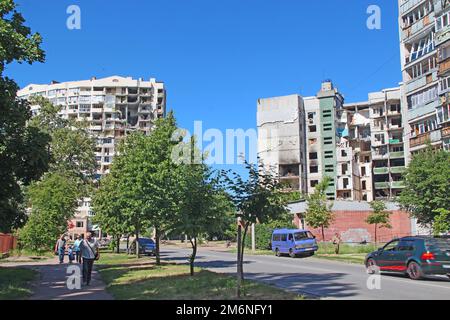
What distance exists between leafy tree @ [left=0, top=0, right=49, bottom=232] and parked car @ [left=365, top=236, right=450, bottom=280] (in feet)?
45.3

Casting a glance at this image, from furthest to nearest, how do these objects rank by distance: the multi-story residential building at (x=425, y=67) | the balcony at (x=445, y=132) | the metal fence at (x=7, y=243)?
the multi-story residential building at (x=425, y=67) → the balcony at (x=445, y=132) → the metal fence at (x=7, y=243)

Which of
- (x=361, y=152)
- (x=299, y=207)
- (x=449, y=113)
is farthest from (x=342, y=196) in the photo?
(x=449, y=113)

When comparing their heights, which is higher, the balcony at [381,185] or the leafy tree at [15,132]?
the balcony at [381,185]

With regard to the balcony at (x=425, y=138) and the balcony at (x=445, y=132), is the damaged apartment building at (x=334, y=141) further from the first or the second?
the balcony at (x=445, y=132)

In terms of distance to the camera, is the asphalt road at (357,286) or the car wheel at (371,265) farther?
the car wheel at (371,265)

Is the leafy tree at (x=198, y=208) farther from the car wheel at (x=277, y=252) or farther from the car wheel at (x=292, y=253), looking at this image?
the car wheel at (x=277, y=252)

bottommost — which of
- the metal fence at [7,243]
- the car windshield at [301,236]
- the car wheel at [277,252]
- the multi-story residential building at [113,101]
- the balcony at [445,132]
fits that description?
the car wheel at [277,252]

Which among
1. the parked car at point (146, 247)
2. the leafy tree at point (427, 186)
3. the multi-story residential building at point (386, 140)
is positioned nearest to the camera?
the leafy tree at point (427, 186)

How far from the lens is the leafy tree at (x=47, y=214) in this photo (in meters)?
37.1

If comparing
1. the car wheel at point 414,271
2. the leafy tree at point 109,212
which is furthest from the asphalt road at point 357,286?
the leafy tree at point 109,212

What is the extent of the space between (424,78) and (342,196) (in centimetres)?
3531

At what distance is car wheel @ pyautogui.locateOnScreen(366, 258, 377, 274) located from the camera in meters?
20.9

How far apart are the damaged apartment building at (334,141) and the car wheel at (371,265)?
192 ft

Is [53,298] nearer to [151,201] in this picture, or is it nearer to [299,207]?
[151,201]
